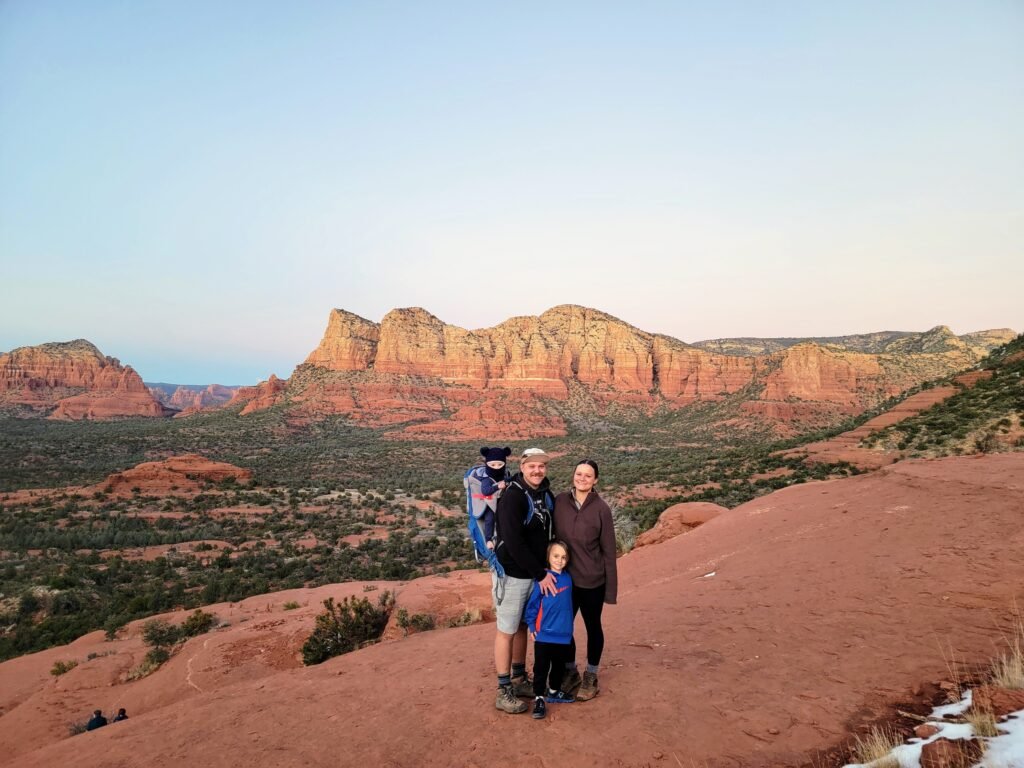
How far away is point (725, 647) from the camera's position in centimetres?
511

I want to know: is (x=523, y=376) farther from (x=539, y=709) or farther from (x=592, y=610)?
(x=539, y=709)

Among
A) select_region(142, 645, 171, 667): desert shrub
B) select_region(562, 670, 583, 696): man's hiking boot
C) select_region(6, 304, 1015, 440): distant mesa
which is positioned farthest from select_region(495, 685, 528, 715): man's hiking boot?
select_region(6, 304, 1015, 440): distant mesa

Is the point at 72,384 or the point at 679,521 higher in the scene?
the point at 72,384

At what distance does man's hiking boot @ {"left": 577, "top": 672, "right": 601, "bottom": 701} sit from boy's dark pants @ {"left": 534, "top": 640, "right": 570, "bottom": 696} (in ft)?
0.66

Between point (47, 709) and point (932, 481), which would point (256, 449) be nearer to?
point (47, 709)

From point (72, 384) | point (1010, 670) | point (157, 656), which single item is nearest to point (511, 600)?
point (1010, 670)

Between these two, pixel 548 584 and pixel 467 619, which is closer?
pixel 548 584

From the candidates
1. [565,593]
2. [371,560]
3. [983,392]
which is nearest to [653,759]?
[565,593]

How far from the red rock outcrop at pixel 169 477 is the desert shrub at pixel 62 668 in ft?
88.0

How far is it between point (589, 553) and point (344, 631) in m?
6.59

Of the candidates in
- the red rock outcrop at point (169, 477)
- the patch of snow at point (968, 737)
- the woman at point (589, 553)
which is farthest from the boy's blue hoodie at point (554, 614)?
the red rock outcrop at point (169, 477)

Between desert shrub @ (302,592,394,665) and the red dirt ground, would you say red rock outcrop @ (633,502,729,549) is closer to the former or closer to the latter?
the red dirt ground

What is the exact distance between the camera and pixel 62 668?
9.50 metres

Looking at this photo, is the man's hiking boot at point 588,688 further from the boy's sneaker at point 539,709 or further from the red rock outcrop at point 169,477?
the red rock outcrop at point 169,477
